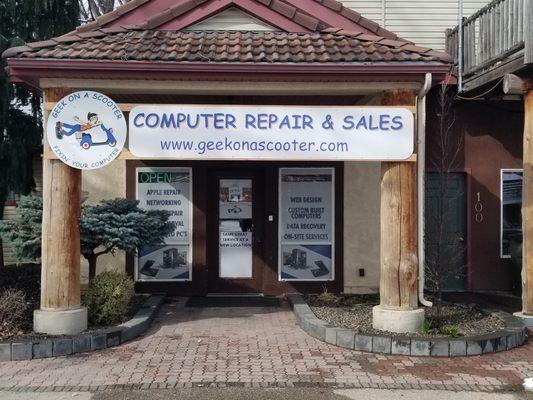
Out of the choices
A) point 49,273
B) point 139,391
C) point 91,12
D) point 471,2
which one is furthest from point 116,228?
point 91,12

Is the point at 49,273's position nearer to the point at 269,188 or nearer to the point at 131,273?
the point at 131,273

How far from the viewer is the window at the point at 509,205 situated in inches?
416

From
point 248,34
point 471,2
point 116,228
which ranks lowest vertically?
point 116,228

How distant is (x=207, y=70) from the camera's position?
275 inches

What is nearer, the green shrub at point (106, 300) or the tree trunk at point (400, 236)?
the tree trunk at point (400, 236)

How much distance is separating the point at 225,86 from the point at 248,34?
136cm

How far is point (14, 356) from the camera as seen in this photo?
21.0ft

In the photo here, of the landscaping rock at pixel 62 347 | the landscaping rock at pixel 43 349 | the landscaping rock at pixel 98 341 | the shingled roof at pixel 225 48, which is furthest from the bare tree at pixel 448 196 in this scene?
the landscaping rock at pixel 43 349

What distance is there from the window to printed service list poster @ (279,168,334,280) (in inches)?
122

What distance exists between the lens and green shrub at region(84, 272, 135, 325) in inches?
295

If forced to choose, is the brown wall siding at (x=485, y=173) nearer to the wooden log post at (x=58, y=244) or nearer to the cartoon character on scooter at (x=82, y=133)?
the cartoon character on scooter at (x=82, y=133)

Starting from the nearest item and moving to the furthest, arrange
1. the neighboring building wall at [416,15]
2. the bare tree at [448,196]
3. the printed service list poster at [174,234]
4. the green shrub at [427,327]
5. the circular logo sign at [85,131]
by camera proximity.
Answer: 1. the circular logo sign at [85,131]
2. the green shrub at [427,327]
3. the bare tree at [448,196]
4. the printed service list poster at [174,234]
5. the neighboring building wall at [416,15]

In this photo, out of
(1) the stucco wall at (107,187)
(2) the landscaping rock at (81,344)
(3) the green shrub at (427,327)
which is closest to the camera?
(2) the landscaping rock at (81,344)

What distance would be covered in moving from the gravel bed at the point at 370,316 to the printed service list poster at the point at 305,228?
39.8 inches
